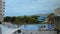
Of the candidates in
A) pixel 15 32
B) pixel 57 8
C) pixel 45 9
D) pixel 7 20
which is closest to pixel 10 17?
pixel 7 20

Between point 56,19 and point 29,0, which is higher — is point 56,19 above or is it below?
below

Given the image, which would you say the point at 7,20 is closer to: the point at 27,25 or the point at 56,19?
the point at 27,25

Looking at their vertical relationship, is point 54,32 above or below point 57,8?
below

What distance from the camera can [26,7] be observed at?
356 cm

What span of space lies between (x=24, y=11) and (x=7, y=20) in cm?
35

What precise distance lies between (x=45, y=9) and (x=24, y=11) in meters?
0.39

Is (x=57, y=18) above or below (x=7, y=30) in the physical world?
above

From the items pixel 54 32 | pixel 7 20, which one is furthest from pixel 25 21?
pixel 54 32

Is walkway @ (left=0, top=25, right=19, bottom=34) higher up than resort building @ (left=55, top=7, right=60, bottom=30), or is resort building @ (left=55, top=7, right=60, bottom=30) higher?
resort building @ (left=55, top=7, right=60, bottom=30)

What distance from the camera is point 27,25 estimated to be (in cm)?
352

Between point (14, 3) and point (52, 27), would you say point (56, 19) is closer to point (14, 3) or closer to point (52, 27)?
point (52, 27)

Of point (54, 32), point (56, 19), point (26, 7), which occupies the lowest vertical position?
point (54, 32)

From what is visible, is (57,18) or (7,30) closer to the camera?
(7,30)

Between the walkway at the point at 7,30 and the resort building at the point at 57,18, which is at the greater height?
the resort building at the point at 57,18
